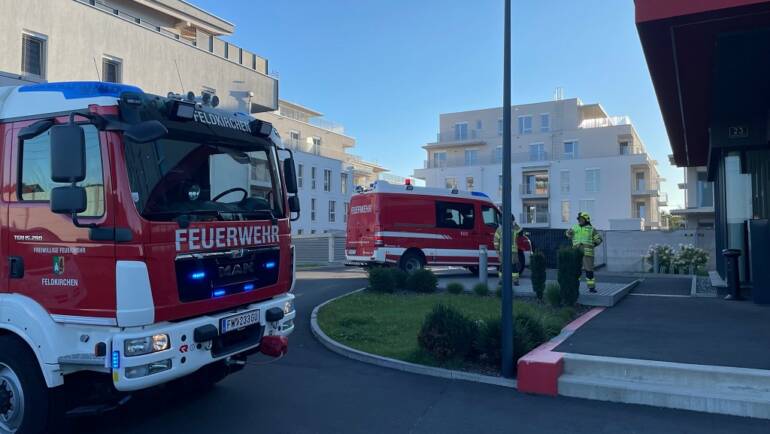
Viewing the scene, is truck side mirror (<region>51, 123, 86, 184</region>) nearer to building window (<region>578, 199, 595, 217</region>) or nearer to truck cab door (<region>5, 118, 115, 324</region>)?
truck cab door (<region>5, 118, 115, 324</region>)

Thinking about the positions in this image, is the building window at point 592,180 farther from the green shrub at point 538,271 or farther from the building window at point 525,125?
the green shrub at point 538,271

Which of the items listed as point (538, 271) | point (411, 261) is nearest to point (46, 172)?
point (538, 271)

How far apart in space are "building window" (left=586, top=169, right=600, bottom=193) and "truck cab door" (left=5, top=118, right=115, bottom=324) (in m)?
52.8

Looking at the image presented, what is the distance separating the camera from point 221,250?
5277mm

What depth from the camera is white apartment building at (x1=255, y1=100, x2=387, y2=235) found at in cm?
4600

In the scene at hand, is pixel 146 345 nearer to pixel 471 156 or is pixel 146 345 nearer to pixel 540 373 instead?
pixel 540 373

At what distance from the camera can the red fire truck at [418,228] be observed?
17.2 metres

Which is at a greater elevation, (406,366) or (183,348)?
(183,348)

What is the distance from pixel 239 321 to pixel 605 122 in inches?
2209

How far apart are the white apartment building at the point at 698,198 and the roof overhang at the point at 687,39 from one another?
24514mm

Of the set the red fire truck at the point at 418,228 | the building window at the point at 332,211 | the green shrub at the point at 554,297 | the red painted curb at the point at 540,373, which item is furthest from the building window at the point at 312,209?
the red painted curb at the point at 540,373

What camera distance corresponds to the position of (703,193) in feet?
115

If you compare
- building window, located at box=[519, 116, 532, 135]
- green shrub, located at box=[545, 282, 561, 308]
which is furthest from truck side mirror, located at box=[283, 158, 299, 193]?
building window, located at box=[519, 116, 532, 135]

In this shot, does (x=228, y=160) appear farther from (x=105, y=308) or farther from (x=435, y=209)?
(x=435, y=209)
